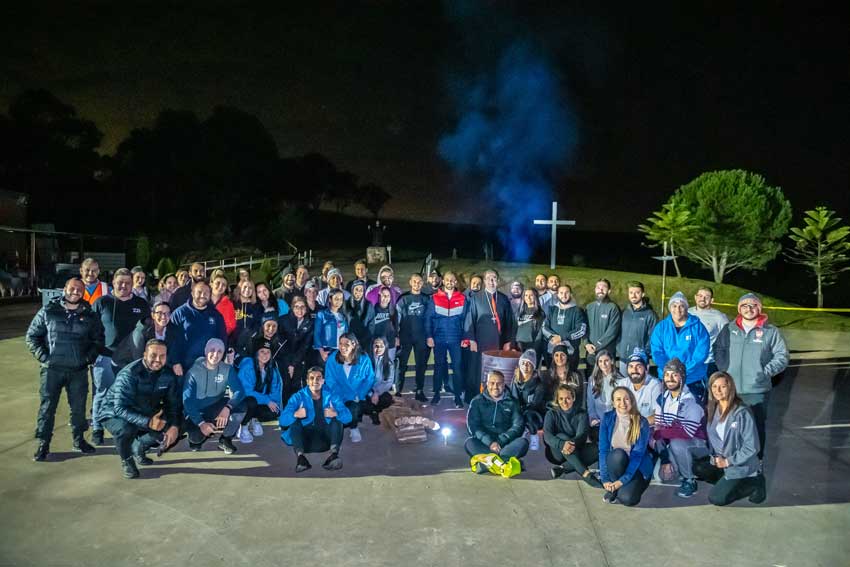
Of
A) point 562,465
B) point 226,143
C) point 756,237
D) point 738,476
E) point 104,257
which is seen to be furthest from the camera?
point 226,143

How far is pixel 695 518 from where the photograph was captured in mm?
4648

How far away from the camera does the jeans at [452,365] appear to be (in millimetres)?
8078

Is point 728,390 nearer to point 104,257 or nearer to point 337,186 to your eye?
point 104,257

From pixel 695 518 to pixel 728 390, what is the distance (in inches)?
41.8

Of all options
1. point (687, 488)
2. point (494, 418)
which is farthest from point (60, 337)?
point (687, 488)

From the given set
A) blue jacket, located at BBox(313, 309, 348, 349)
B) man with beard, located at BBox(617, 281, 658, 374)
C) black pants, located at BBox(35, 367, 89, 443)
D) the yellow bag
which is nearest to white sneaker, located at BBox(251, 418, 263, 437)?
blue jacket, located at BBox(313, 309, 348, 349)

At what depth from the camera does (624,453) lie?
16.4 ft

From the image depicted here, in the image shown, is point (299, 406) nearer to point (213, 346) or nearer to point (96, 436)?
point (213, 346)

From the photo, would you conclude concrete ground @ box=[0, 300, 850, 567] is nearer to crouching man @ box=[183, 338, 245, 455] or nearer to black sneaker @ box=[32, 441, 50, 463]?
black sneaker @ box=[32, 441, 50, 463]

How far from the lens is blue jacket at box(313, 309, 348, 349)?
7.55 meters

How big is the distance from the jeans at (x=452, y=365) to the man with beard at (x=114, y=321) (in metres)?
3.63

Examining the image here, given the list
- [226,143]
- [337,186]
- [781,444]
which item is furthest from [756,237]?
[337,186]

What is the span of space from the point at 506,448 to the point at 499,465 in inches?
6.7

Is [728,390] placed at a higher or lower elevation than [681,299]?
lower
